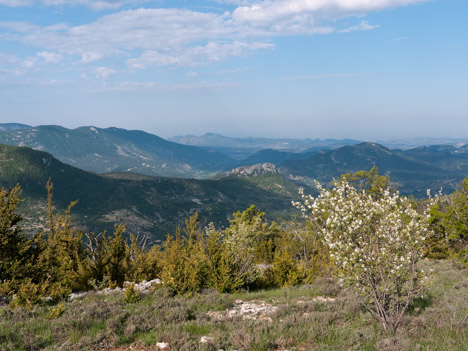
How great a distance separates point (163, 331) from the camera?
29.1ft

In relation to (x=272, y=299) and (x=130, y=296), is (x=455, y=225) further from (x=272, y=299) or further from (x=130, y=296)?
(x=130, y=296)

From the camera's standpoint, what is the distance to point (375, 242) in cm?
923

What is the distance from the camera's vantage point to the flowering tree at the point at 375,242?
8.69 m

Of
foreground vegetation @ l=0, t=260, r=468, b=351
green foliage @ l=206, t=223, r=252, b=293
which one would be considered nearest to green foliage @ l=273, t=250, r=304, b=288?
green foliage @ l=206, t=223, r=252, b=293

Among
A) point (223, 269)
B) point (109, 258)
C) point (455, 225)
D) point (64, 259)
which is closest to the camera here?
point (223, 269)

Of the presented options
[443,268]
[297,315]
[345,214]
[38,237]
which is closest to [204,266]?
[297,315]

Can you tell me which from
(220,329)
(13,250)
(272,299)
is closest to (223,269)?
(272,299)

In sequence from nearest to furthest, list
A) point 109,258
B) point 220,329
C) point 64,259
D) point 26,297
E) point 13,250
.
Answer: point 220,329
point 26,297
point 13,250
point 64,259
point 109,258

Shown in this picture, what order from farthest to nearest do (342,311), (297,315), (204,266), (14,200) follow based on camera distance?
(204,266) < (14,200) < (342,311) < (297,315)

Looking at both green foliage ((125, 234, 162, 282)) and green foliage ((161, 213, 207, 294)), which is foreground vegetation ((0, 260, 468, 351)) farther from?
green foliage ((125, 234, 162, 282))

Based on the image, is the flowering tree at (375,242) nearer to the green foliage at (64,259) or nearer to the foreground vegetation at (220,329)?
the foreground vegetation at (220,329)

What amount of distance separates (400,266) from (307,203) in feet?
9.87

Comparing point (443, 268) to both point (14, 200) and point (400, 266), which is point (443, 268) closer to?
point (400, 266)

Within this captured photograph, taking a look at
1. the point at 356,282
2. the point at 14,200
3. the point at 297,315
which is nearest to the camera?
the point at 356,282
